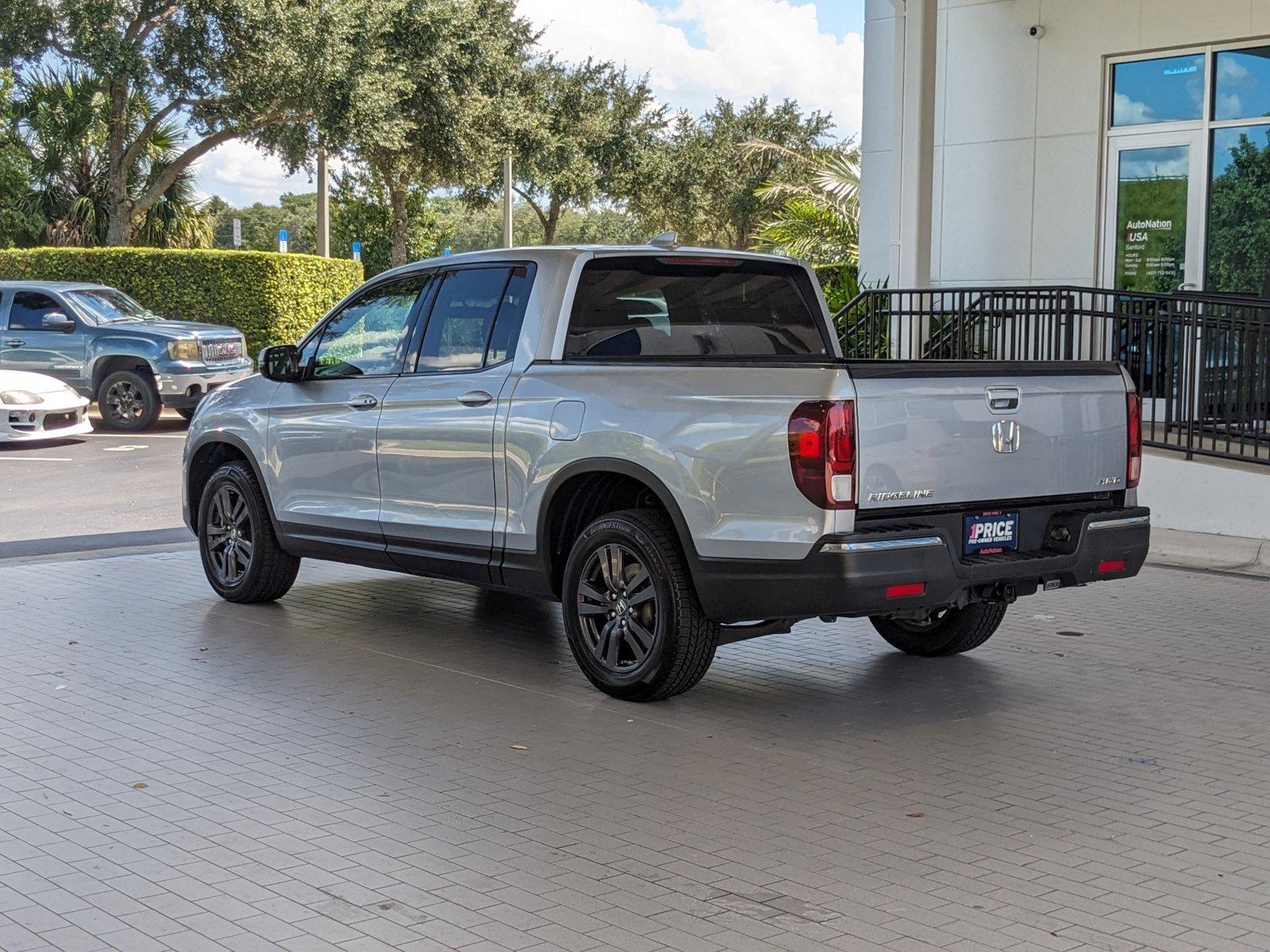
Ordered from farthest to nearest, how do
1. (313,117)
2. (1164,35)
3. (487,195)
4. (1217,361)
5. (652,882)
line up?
(487,195) → (313,117) → (1164,35) → (1217,361) → (652,882)

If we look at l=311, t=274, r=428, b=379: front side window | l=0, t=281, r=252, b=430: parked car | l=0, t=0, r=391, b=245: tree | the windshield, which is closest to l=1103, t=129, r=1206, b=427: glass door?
l=311, t=274, r=428, b=379: front side window

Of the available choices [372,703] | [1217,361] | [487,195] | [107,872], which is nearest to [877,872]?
[107,872]

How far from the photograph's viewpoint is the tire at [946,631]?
7.60 meters

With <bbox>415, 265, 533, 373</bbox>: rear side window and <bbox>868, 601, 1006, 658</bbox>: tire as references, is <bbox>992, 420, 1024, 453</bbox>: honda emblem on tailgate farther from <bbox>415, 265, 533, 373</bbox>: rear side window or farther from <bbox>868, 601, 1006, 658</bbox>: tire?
<bbox>415, 265, 533, 373</bbox>: rear side window

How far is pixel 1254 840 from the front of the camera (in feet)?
16.3

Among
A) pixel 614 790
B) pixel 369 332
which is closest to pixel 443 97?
pixel 369 332

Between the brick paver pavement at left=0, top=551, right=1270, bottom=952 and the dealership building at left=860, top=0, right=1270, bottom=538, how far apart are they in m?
7.61

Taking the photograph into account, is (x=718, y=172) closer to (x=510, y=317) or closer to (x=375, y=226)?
(x=375, y=226)

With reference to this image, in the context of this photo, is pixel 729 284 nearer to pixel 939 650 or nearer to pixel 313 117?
pixel 939 650

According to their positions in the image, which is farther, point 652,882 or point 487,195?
point 487,195

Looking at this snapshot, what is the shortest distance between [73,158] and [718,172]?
945 inches

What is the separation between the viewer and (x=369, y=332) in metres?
8.31

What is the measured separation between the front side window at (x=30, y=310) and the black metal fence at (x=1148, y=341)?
10.9 m

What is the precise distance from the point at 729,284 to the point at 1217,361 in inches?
231
